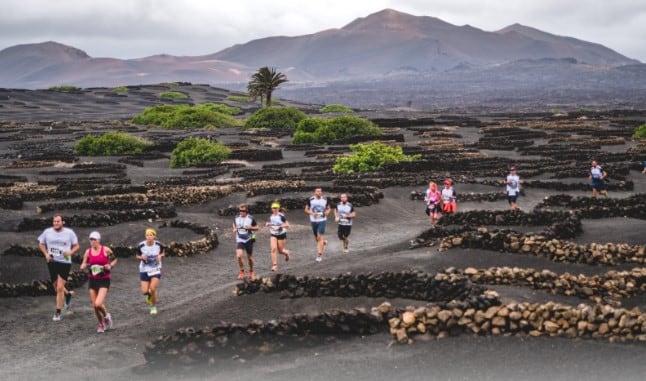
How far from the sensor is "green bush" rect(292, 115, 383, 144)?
64.0 metres

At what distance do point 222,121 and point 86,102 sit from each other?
63762mm

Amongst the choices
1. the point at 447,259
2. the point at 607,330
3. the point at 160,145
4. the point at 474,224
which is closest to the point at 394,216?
the point at 474,224

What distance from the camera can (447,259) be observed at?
15.7 metres

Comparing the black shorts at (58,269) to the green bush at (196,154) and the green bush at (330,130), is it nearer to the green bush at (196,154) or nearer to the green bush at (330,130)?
the green bush at (196,154)

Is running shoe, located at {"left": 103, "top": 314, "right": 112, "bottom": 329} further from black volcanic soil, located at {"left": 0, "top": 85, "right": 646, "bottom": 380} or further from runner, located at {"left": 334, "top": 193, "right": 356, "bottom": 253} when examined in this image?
runner, located at {"left": 334, "top": 193, "right": 356, "bottom": 253}

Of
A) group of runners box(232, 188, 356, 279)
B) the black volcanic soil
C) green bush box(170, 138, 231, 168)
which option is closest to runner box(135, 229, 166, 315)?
the black volcanic soil

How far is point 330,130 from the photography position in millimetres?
64375

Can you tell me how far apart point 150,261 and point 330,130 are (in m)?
51.1

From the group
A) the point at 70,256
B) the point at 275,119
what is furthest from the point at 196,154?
the point at 275,119

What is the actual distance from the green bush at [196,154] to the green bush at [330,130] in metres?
15.4

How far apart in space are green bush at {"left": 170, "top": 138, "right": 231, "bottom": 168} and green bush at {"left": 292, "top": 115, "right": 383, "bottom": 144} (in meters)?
15.4

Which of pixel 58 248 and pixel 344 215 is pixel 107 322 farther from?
pixel 344 215

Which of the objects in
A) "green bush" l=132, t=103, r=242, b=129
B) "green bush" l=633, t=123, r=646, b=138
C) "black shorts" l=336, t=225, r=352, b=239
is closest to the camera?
"black shorts" l=336, t=225, r=352, b=239

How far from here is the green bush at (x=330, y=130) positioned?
6400 centimetres
